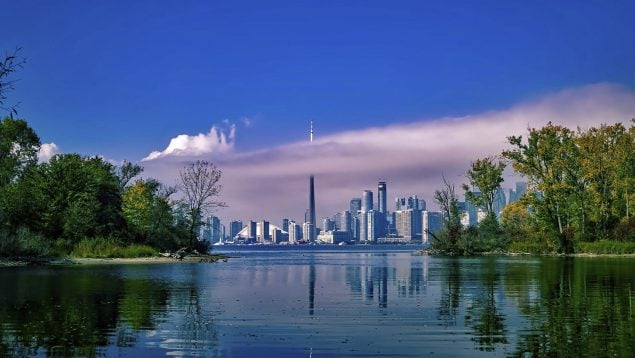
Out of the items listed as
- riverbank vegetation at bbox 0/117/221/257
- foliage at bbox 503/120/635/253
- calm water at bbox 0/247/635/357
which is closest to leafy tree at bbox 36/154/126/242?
riverbank vegetation at bbox 0/117/221/257

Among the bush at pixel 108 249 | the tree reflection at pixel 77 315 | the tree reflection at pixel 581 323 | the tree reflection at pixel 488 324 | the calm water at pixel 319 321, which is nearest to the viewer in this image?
the tree reflection at pixel 581 323

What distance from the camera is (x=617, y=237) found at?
99.9m

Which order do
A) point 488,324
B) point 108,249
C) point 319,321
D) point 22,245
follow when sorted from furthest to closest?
point 108,249
point 22,245
point 319,321
point 488,324

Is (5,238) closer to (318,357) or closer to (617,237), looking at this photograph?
(318,357)

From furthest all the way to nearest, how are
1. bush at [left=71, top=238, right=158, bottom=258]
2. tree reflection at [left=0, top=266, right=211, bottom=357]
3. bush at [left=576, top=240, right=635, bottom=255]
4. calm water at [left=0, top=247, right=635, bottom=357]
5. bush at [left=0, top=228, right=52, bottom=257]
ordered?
bush at [left=576, top=240, right=635, bottom=255] < bush at [left=71, top=238, right=158, bottom=258] < bush at [left=0, top=228, right=52, bottom=257] < tree reflection at [left=0, top=266, right=211, bottom=357] < calm water at [left=0, top=247, right=635, bottom=357]

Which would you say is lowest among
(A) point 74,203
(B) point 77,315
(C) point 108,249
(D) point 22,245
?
(B) point 77,315

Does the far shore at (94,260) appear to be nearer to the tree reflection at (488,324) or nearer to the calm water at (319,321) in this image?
the calm water at (319,321)

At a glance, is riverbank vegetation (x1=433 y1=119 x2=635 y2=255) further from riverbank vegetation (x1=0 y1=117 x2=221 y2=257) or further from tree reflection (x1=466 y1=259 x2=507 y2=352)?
tree reflection (x1=466 y1=259 x2=507 y2=352)

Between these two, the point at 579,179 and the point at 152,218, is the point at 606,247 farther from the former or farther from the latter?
the point at 152,218

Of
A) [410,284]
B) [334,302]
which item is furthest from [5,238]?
[334,302]

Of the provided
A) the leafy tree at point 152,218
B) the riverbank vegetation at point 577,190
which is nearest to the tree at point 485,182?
the riverbank vegetation at point 577,190

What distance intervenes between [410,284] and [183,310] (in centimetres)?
1914

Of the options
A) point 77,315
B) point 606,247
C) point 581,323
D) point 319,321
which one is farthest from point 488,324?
point 606,247

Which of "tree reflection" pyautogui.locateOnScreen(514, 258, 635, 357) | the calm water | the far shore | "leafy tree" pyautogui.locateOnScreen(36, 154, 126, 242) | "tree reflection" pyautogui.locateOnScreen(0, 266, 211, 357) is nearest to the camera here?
"tree reflection" pyautogui.locateOnScreen(514, 258, 635, 357)
